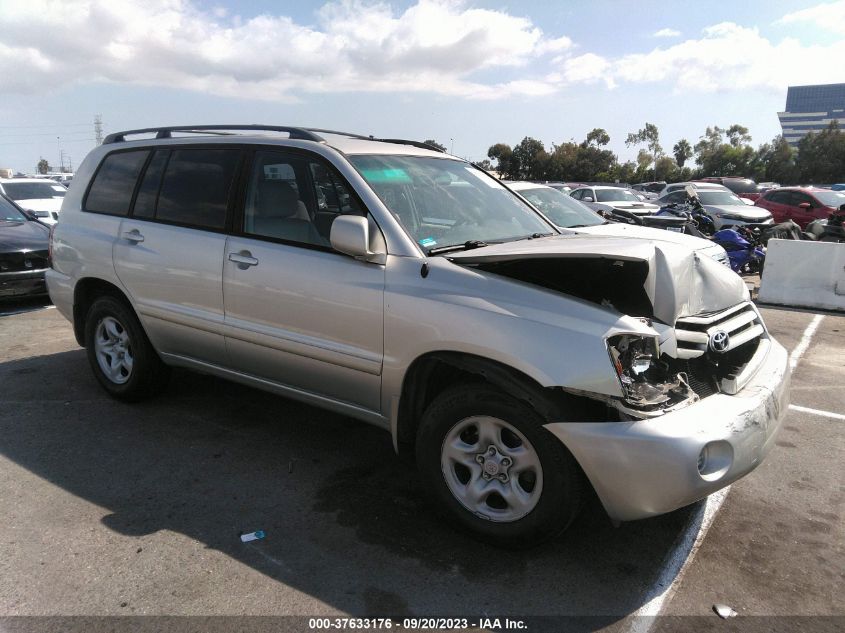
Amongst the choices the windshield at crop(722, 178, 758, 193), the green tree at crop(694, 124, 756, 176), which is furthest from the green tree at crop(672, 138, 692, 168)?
the windshield at crop(722, 178, 758, 193)

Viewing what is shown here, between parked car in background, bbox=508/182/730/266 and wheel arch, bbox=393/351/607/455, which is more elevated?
parked car in background, bbox=508/182/730/266

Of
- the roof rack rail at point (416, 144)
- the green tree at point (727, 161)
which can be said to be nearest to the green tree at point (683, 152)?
the green tree at point (727, 161)

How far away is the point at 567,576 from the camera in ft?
9.44

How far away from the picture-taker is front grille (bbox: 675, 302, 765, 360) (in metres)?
2.97

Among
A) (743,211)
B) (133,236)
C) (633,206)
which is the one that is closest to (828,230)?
(743,211)

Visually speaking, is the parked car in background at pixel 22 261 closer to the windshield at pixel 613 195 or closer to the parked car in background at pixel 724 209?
the parked car in background at pixel 724 209

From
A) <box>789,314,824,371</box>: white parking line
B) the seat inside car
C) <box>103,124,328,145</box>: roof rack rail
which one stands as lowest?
<box>789,314,824,371</box>: white parking line

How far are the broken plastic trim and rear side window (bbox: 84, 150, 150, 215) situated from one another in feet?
11.8

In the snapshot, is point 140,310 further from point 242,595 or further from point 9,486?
point 242,595

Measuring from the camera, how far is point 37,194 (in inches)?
583

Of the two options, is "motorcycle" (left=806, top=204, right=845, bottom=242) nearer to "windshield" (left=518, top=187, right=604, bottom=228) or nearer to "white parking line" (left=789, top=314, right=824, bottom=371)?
"white parking line" (left=789, top=314, right=824, bottom=371)

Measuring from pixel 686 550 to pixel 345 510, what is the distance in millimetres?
1708

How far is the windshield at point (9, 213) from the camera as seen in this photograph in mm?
9375

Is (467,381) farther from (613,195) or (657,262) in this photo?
(613,195)
